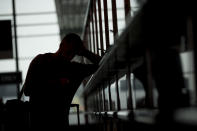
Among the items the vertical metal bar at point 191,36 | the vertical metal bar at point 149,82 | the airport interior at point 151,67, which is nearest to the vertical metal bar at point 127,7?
the airport interior at point 151,67

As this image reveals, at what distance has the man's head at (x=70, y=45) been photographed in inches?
146

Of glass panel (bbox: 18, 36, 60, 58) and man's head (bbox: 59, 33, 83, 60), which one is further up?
glass panel (bbox: 18, 36, 60, 58)

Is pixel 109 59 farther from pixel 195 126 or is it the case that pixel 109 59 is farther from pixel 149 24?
pixel 195 126

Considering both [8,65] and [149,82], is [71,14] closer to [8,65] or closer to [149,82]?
[8,65]

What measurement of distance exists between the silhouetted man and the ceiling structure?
8.96 meters

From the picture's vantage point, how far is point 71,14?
591 inches

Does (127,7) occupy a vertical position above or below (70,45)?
above

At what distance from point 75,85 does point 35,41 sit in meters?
10.7

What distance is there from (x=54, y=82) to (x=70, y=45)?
0.36m

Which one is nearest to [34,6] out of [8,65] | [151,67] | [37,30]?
[37,30]

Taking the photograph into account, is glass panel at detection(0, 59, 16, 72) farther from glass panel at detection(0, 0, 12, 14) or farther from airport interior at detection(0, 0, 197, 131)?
airport interior at detection(0, 0, 197, 131)

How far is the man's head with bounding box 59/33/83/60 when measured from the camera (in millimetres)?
3707

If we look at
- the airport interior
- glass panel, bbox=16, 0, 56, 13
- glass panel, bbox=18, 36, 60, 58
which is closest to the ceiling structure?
glass panel, bbox=16, 0, 56, 13

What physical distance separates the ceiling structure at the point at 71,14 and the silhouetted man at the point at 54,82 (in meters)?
8.96
